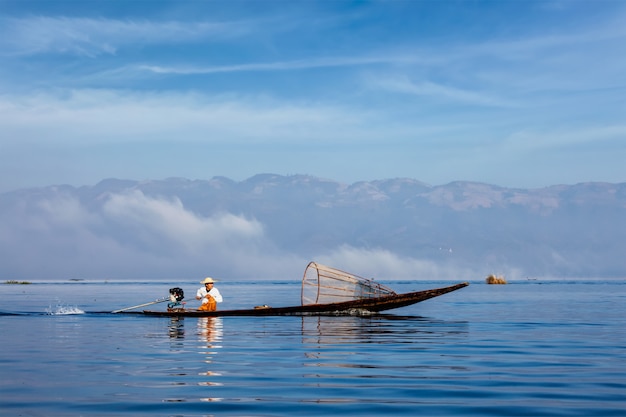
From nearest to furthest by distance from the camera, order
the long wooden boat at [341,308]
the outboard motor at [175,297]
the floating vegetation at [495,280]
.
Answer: the long wooden boat at [341,308]
the outboard motor at [175,297]
the floating vegetation at [495,280]

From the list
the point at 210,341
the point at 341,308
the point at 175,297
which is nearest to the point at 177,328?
the point at 175,297

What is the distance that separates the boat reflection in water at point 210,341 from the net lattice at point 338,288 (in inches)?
181

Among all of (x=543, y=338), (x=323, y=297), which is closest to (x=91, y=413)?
(x=543, y=338)

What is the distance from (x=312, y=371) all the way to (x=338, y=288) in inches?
822

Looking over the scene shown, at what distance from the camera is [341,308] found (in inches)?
1439

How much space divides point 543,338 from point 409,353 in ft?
25.3

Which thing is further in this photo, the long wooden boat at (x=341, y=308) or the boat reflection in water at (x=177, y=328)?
the long wooden boat at (x=341, y=308)

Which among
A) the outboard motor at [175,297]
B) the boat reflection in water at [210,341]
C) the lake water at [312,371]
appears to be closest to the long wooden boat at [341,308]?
the outboard motor at [175,297]

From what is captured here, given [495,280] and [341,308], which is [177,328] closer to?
[341,308]

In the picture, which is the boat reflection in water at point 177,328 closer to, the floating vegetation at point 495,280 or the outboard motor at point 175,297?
the outboard motor at point 175,297

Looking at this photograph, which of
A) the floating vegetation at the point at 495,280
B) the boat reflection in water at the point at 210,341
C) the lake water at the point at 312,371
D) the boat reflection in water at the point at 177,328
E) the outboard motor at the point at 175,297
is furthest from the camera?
the floating vegetation at the point at 495,280

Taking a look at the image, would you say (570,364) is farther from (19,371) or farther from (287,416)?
(19,371)

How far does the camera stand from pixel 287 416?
39.0 ft

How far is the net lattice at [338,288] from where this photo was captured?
3678 cm
